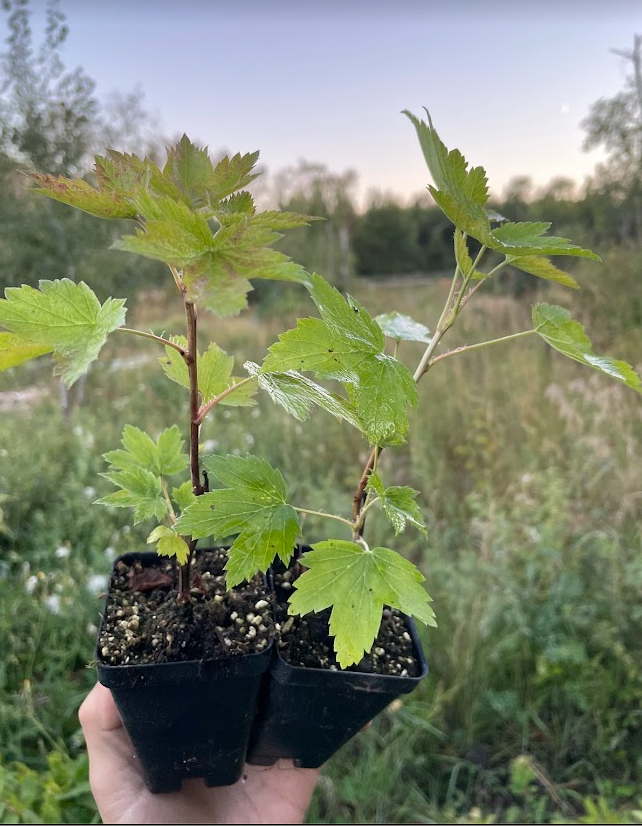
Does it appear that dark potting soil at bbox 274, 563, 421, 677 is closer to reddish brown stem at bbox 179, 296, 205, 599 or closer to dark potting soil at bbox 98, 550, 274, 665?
dark potting soil at bbox 98, 550, 274, 665

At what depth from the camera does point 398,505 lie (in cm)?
61

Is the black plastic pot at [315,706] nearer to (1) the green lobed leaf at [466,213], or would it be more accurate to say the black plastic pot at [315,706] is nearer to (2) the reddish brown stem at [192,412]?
(2) the reddish brown stem at [192,412]

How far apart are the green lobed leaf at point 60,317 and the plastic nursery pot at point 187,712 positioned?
365 millimetres

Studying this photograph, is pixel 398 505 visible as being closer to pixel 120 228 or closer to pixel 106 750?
pixel 106 750

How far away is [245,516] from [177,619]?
0.20m

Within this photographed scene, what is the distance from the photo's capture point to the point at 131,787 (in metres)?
0.89

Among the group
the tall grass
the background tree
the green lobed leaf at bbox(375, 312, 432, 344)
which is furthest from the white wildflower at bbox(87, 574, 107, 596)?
the background tree

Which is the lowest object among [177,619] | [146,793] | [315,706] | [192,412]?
[146,793]

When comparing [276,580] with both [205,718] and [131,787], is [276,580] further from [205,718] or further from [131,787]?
[131,787]

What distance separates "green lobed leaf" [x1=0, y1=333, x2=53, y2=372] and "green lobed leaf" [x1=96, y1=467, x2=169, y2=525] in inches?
7.7

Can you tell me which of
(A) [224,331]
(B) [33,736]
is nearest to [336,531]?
(B) [33,736]

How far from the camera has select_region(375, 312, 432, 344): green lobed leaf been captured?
74 cm

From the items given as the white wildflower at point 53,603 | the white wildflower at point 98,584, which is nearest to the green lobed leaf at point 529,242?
the white wildflower at point 98,584

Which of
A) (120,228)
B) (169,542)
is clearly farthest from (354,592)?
(120,228)
